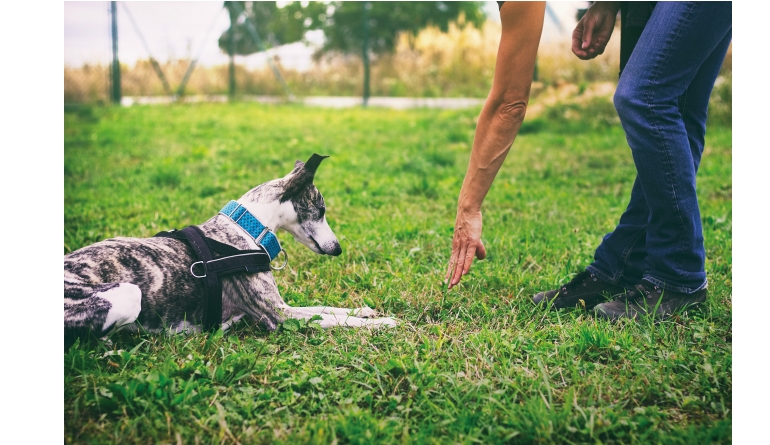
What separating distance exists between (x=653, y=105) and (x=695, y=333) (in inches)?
37.1

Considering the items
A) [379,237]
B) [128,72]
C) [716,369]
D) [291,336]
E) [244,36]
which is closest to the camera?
[716,369]

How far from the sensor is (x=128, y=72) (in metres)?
14.1

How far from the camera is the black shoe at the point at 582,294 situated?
9.10 feet

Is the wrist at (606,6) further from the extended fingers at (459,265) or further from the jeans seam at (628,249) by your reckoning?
the extended fingers at (459,265)

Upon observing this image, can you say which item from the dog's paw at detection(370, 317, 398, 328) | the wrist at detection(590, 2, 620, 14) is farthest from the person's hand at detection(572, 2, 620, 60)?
the dog's paw at detection(370, 317, 398, 328)

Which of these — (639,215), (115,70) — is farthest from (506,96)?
(115,70)

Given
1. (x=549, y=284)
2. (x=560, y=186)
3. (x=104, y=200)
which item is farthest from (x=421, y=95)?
(x=549, y=284)

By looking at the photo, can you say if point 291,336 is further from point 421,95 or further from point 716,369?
point 421,95

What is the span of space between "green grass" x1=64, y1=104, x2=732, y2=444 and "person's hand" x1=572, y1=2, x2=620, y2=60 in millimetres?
1184

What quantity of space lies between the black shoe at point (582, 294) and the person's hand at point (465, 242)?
497 millimetres

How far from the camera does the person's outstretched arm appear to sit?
218 cm

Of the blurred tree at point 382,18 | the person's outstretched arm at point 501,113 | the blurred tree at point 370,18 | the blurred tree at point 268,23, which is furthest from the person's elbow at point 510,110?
the blurred tree at point 382,18

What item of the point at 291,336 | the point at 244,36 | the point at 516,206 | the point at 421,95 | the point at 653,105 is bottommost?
the point at 291,336

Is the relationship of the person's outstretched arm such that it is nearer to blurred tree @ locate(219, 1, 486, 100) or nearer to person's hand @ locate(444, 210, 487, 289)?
person's hand @ locate(444, 210, 487, 289)
